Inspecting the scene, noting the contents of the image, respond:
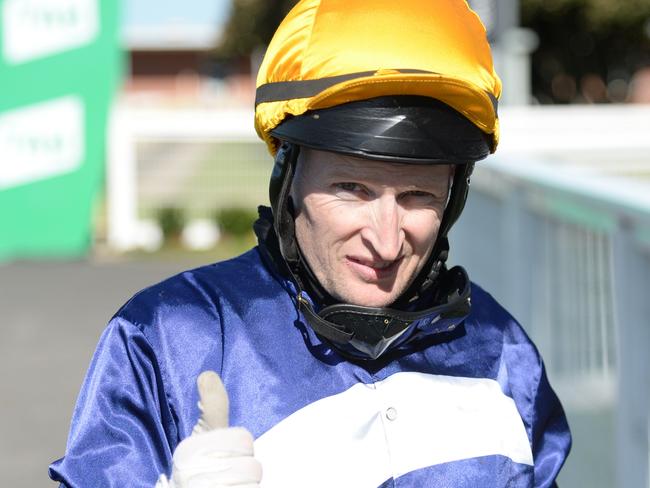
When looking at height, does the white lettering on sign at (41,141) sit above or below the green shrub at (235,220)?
above

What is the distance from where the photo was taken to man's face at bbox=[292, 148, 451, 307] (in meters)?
2.04

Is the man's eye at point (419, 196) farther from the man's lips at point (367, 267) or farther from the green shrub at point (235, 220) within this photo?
the green shrub at point (235, 220)

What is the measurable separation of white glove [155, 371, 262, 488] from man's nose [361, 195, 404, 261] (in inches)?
17.3

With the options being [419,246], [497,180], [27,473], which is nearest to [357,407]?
[419,246]

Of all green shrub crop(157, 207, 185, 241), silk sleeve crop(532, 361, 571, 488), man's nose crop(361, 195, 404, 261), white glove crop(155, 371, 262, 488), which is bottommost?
green shrub crop(157, 207, 185, 241)

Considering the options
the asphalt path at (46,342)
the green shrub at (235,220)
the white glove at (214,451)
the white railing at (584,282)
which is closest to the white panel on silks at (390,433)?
the white glove at (214,451)

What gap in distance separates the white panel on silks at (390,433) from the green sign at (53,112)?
1281 cm

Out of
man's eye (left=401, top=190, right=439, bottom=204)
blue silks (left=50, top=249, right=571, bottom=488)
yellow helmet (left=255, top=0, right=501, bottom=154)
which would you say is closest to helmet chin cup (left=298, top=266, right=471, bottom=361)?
blue silks (left=50, top=249, right=571, bottom=488)

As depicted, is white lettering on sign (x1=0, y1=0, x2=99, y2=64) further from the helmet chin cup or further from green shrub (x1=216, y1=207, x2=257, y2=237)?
the helmet chin cup

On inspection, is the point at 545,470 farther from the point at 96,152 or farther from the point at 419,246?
the point at 96,152

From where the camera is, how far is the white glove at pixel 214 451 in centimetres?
167

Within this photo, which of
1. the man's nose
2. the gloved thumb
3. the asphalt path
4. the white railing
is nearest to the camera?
the gloved thumb

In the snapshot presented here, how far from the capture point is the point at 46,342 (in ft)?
31.7

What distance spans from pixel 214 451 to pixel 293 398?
363 millimetres
